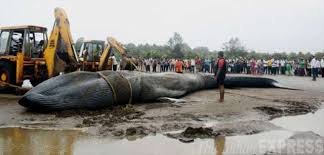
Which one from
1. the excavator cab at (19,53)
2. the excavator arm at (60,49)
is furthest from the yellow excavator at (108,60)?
the excavator cab at (19,53)

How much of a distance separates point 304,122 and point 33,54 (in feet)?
33.7

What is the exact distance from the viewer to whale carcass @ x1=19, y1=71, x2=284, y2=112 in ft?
31.2

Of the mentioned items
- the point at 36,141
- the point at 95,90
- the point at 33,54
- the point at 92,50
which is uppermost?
the point at 92,50

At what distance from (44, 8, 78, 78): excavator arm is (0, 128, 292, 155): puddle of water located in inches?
289

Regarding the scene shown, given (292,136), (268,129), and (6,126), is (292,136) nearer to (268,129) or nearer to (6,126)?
(268,129)

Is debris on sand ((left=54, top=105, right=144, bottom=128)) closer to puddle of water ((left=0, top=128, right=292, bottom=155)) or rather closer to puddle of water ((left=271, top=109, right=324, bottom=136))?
puddle of water ((left=0, top=128, right=292, bottom=155))

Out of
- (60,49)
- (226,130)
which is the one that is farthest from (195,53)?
(226,130)

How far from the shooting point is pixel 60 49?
49.7ft

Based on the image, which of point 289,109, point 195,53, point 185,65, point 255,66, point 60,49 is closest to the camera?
point 289,109

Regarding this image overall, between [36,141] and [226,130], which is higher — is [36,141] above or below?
below

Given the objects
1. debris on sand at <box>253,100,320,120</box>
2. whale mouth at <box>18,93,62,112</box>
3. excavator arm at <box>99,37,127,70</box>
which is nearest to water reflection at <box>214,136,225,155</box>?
debris on sand at <box>253,100,320,120</box>

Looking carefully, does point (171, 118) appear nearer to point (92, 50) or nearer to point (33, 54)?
point (33, 54)

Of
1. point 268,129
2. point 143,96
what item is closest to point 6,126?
point 143,96

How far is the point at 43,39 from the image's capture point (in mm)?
15758
